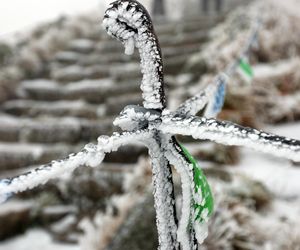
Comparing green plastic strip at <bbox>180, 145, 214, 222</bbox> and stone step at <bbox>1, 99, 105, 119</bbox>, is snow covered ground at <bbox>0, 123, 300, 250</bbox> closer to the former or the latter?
stone step at <bbox>1, 99, 105, 119</bbox>

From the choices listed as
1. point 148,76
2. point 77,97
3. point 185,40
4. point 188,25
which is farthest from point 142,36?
point 188,25

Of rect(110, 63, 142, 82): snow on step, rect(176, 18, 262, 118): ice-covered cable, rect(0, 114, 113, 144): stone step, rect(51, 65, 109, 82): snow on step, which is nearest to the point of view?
rect(176, 18, 262, 118): ice-covered cable

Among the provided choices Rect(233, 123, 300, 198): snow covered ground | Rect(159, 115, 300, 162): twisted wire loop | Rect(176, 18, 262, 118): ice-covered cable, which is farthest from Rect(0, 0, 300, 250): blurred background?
Rect(159, 115, 300, 162): twisted wire loop

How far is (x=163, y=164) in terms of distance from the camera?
0.51m

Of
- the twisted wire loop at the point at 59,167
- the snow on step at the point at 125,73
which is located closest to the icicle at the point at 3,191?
the twisted wire loop at the point at 59,167

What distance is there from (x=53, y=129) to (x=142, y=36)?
386 centimetres

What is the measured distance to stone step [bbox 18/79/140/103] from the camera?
490cm

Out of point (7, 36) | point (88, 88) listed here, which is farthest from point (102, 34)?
point (88, 88)

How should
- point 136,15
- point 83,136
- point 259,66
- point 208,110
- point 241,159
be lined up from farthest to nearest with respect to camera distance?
point 259,66, point 83,136, point 241,159, point 208,110, point 136,15

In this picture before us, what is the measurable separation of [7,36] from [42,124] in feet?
13.7

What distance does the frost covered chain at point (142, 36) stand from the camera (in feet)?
1.57

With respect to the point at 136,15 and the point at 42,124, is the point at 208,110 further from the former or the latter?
the point at 42,124

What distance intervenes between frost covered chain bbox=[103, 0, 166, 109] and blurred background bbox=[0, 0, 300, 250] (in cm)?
135

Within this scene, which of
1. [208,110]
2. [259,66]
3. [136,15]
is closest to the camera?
[136,15]
